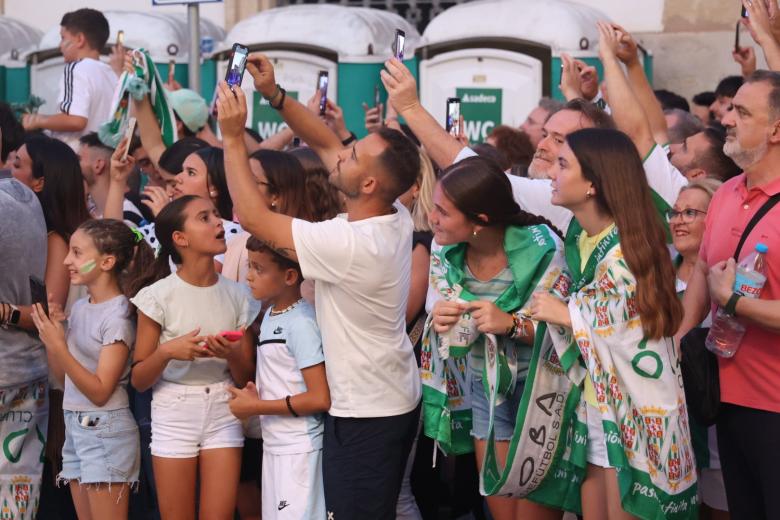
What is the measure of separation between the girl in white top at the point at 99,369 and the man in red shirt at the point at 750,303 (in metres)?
2.15

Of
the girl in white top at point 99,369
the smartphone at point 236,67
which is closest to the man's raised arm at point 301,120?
the smartphone at point 236,67

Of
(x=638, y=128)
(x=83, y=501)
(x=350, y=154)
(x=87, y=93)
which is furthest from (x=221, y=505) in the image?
(x=87, y=93)

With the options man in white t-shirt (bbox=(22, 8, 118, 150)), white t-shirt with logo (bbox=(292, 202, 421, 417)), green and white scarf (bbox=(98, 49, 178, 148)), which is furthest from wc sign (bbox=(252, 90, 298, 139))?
white t-shirt with logo (bbox=(292, 202, 421, 417))

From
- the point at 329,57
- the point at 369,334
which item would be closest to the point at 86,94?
the point at 329,57

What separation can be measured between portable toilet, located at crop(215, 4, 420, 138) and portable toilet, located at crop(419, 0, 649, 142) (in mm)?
398

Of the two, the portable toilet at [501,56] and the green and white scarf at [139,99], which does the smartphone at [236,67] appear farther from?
the portable toilet at [501,56]

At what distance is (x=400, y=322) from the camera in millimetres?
4320

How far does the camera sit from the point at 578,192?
13.3 ft

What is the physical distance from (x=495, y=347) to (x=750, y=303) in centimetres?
91

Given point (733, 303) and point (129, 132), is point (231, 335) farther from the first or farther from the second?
point (129, 132)

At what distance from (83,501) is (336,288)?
1.59 meters

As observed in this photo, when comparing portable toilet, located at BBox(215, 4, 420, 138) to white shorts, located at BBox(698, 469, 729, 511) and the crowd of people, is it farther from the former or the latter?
white shorts, located at BBox(698, 469, 729, 511)

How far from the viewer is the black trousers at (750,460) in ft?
12.8

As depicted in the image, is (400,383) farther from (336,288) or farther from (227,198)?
(227,198)
